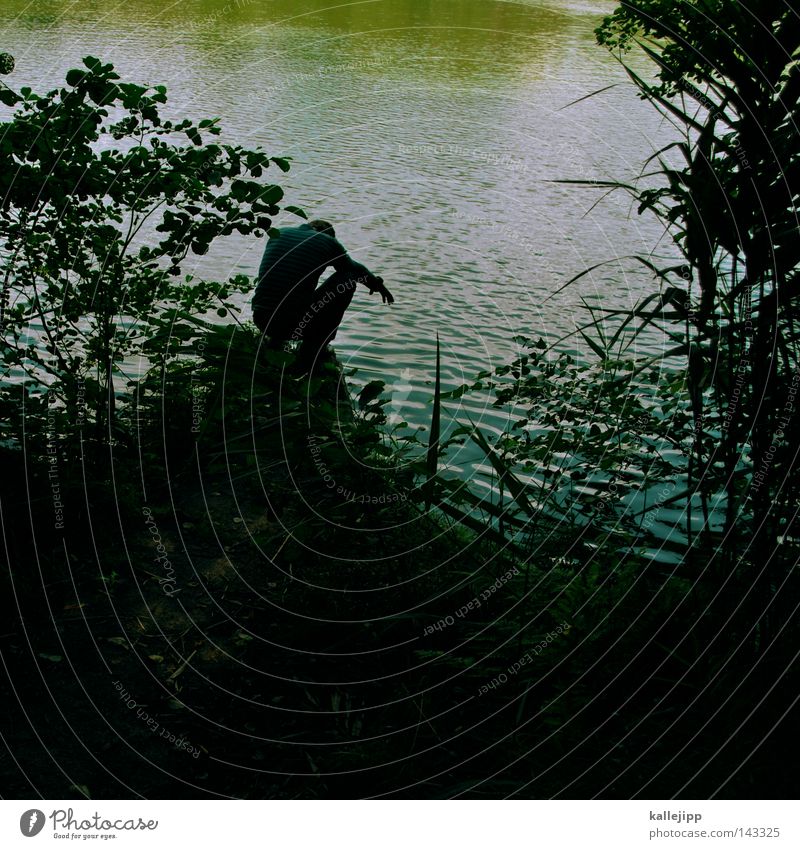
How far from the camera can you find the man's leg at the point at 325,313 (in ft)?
18.2

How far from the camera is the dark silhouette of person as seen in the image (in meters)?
5.21

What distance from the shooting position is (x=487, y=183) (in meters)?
10.2

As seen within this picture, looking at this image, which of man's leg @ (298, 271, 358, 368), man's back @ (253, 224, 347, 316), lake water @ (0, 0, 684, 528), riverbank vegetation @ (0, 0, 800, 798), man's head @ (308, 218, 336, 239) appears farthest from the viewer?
lake water @ (0, 0, 684, 528)

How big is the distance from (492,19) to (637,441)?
15.5 m

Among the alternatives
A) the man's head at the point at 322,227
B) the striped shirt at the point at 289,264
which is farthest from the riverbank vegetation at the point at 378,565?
the man's head at the point at 322,227

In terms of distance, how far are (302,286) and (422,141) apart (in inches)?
241

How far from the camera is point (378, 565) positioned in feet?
11.6

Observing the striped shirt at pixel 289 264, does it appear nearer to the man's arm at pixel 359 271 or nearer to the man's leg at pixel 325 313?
the man's arm at pixel 359 271

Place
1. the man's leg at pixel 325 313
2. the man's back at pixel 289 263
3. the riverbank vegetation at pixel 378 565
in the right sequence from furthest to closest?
the man's leg at pixel 325 313 → the man's back at pixel 289 263 → the riverbank vegetation at pixel 378 565

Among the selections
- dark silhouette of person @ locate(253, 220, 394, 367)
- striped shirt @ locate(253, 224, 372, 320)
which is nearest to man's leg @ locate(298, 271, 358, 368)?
dark silhouette of person @ locate(253, 220, 394, 367)

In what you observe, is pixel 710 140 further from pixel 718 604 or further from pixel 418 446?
pixel 418 446

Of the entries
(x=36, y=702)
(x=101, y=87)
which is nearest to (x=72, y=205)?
(x=101, y=87)

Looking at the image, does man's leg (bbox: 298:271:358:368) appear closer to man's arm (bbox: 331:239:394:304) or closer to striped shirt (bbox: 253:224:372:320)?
man's arm (bbox: 331:239:394:304)

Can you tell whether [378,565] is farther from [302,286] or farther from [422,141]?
[422,141]
